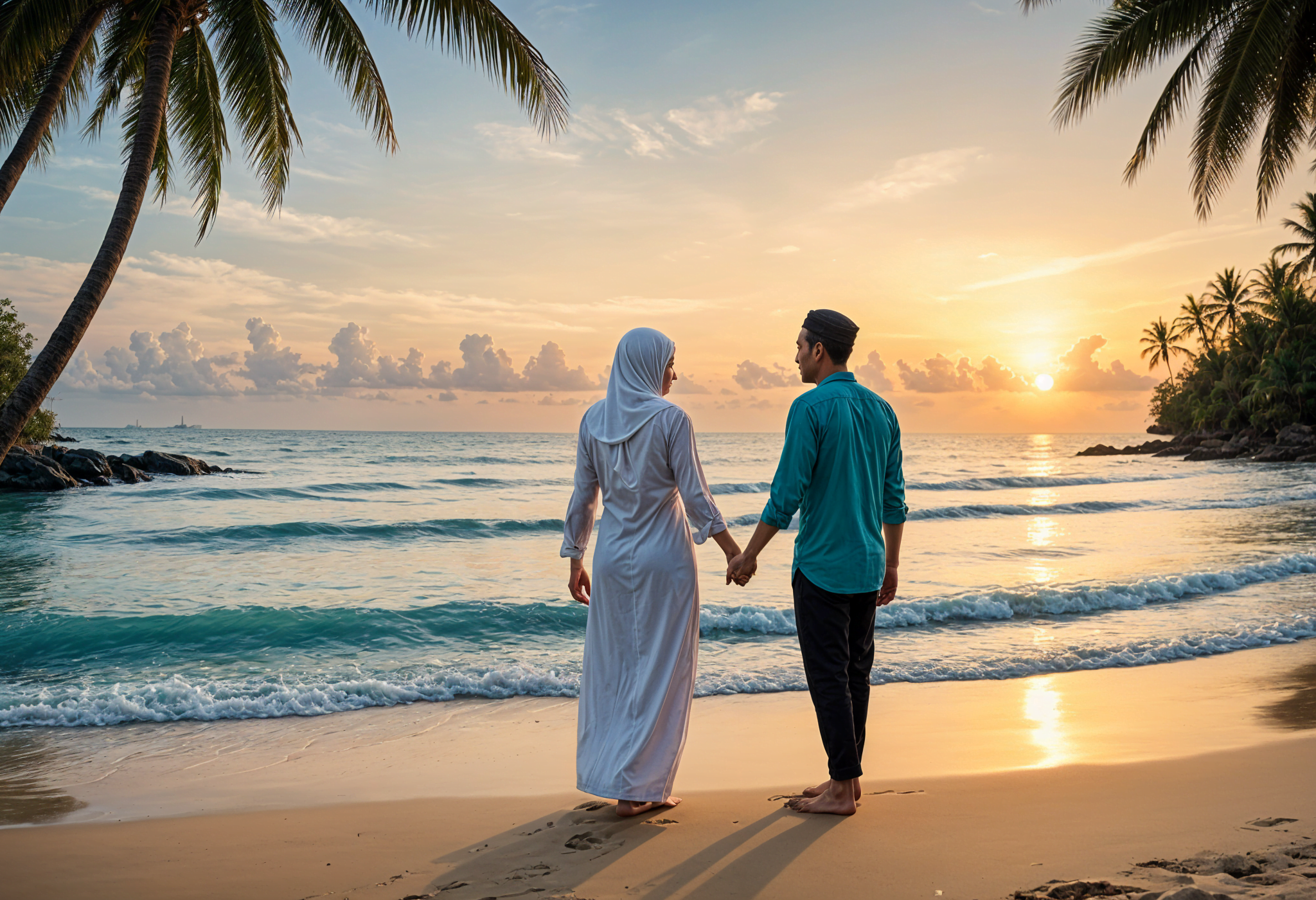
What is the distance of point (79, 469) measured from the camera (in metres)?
25.4

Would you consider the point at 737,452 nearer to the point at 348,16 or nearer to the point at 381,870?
the point at 348,16

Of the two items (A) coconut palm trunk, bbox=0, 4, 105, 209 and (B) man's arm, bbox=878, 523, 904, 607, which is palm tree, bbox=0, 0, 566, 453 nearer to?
(A) coconut palm trunk, bbox=0, 4, 105, 209

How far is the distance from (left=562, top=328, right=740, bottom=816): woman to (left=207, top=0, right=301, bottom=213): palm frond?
6954 millimetres

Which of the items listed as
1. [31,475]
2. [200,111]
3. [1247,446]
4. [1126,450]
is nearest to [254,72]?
[200,111]

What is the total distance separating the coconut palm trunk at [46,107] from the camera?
248 inches

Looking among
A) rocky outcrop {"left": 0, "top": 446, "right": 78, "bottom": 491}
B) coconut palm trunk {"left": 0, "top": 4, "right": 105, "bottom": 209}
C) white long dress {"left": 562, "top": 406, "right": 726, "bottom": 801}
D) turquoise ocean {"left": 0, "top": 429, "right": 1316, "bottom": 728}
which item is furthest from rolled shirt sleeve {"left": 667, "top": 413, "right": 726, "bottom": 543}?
rocky outcrop {"left": 0, "top": 446, "right": 78, "bottom": 491}

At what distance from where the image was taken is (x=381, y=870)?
3.16 metres

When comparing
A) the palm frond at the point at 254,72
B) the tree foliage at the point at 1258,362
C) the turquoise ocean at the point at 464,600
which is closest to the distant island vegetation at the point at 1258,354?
the tree foliage at the point at 1258,362

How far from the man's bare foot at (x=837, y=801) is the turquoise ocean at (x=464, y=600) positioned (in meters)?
2.99

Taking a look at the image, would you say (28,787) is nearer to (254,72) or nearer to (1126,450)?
(254,72)

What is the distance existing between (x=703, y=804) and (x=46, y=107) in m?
7.86

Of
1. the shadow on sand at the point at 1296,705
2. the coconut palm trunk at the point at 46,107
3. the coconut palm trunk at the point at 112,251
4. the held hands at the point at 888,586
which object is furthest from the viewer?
the coconut palm trunk at the point at 46,107

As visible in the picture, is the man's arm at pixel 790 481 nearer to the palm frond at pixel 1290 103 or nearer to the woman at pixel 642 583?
the woman at pixel 642 583

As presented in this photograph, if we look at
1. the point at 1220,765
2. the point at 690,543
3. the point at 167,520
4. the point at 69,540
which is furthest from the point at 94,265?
the point at 167,520
